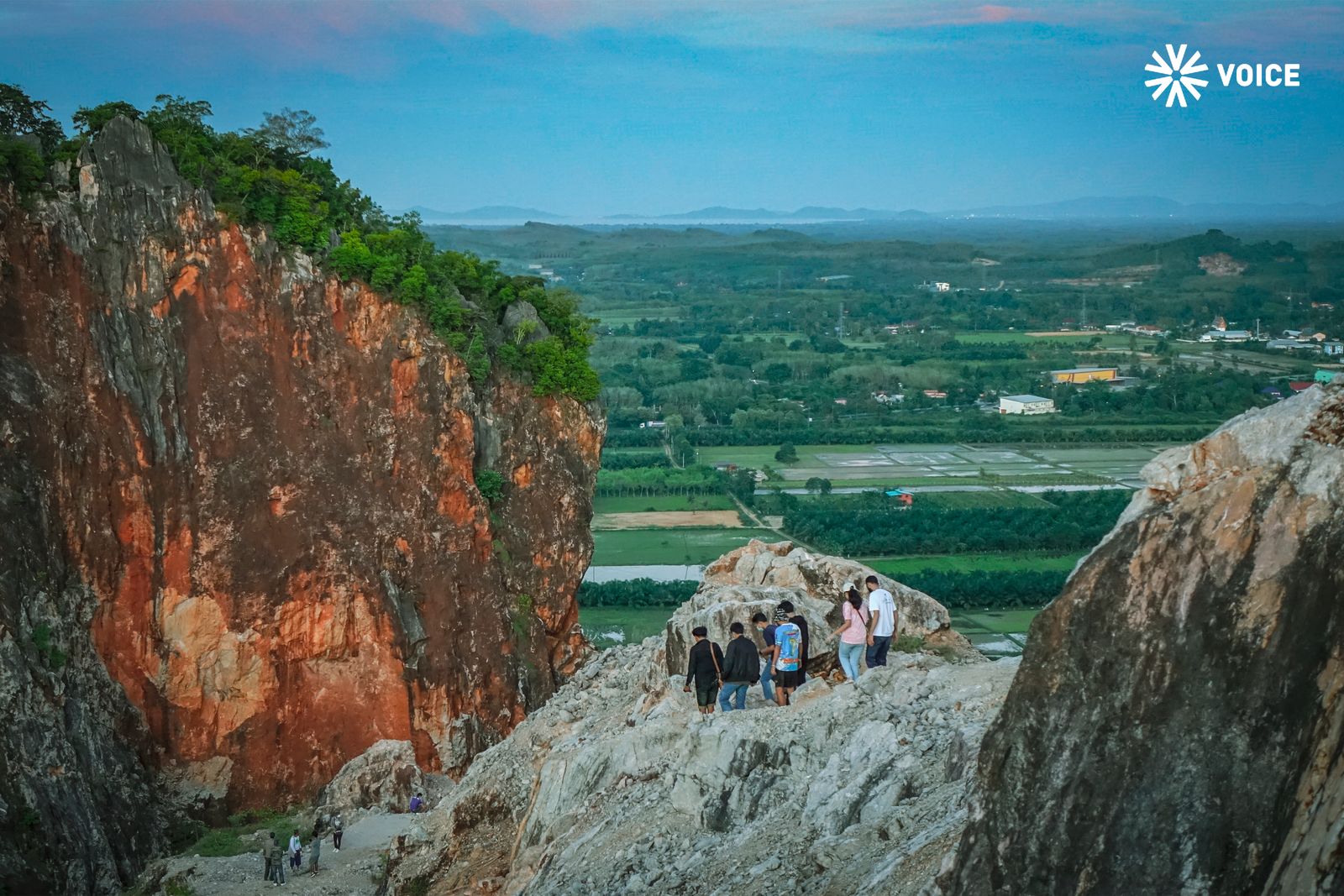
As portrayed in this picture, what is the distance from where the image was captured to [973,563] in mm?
66875

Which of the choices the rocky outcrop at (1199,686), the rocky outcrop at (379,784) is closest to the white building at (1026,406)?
the rocky outcrop at (379,784)

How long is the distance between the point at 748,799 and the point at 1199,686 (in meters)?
6.91

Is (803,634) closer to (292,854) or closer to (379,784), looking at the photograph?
(292,854)

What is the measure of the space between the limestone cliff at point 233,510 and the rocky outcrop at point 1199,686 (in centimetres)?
1990

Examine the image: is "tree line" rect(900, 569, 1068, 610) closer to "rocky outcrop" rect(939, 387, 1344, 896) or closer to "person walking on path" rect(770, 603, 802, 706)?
"person walking on path" rect(770, 603, 802, 706)

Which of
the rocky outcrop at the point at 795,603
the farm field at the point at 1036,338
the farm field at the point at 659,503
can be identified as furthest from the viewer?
the farm field at the point at 1036,338

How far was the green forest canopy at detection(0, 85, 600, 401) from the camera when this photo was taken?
28750 millimetres

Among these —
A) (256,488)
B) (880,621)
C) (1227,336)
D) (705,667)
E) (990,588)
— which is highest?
(880,621)

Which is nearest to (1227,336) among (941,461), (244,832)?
(941,461)

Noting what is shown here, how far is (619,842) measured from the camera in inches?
626

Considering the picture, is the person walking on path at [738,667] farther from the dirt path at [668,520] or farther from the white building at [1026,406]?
the white building at [1026,406]

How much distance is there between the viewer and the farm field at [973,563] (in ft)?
213

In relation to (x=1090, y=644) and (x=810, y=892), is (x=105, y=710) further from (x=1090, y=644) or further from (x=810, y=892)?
(x=1090, y=644)

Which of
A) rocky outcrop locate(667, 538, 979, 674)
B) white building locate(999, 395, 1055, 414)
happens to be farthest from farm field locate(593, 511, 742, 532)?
rocky outcrop locate(667, 538, 979, 674)
